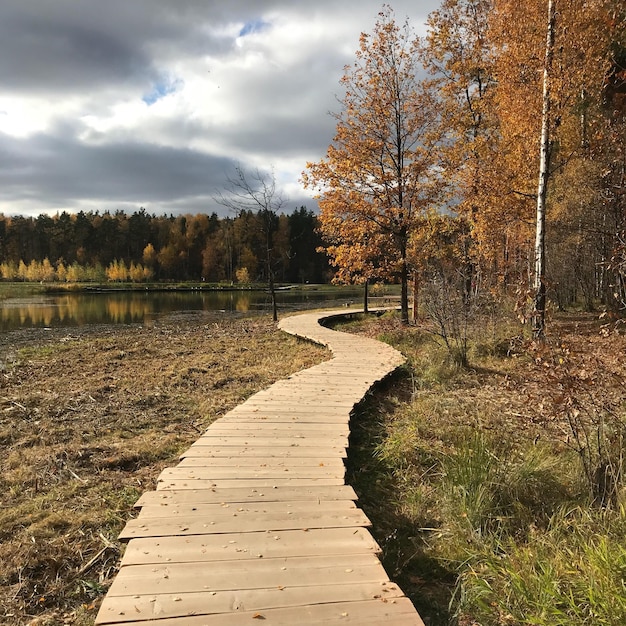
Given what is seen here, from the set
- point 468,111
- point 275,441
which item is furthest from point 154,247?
point 275,441

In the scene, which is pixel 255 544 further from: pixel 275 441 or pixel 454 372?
pixel 454 372

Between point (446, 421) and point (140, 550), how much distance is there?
3905 mm

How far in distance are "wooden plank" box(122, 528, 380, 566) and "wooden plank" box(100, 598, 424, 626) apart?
0.48 meters

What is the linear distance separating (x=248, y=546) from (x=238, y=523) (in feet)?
0.99

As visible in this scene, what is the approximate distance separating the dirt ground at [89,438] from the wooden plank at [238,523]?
1.39 ft

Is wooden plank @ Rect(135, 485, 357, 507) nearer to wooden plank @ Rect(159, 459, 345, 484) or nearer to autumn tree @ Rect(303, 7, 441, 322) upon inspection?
wooden plank @ Rect(159, 459, 345, 484)

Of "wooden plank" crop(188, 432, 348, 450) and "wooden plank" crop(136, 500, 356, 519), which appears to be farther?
"wooden plank" crop(188, 432, 348, 450)

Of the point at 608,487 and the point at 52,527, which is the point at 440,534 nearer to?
the point at 608,487

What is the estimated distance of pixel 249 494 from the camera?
362 centimetres

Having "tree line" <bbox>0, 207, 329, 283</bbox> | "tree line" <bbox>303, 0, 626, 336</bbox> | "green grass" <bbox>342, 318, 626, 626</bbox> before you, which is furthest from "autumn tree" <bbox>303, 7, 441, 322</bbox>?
"tree line" <bbox>0, 207, 329, 283</bbox>

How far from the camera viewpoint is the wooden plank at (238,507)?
3291mm

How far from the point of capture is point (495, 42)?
39.9ft

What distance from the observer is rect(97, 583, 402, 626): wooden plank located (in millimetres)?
2252

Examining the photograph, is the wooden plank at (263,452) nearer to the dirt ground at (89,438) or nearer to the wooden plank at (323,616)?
the dirt ground at (89,438)
